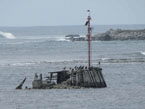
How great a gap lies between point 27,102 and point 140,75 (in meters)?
23.8

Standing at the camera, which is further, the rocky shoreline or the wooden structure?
the rocky shoreline

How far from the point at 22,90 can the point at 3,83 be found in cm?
696

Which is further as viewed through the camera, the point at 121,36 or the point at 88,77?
the point at 121,36

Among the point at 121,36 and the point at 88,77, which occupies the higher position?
the point at 88,77

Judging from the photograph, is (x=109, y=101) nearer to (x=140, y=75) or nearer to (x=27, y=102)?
(x=27, y=102)

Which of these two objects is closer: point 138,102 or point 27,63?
point 138,102

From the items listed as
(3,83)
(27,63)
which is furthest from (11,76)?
(27,63)

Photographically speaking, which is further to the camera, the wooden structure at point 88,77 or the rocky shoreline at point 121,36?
the rocky shoreline at point 121,36

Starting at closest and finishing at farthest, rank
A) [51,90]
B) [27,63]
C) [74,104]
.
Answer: [74,104]
[51,90]
[27,63]

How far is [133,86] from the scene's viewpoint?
60.7m

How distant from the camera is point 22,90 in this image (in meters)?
58.6

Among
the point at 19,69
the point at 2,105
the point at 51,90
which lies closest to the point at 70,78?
Result: the point at 51,90

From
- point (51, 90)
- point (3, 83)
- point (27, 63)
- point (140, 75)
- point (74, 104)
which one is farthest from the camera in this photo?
point (27, 63)

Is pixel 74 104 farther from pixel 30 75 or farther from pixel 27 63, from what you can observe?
pixel 27 63
